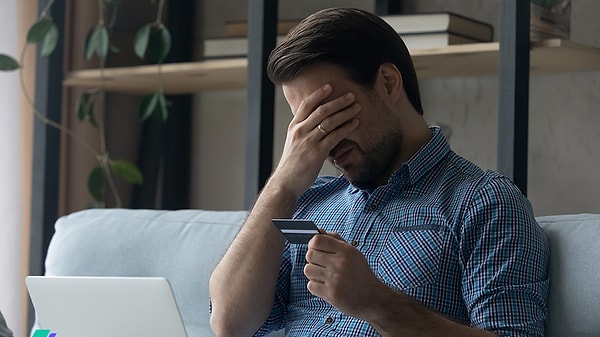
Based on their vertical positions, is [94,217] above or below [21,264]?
above

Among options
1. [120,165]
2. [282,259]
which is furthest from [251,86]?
[120,165]

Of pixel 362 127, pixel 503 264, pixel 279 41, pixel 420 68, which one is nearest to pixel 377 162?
pixel 362 127

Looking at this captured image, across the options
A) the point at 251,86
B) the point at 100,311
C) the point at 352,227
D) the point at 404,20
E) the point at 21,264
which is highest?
the point at 404,20

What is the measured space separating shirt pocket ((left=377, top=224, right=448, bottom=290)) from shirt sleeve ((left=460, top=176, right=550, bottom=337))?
0.05 meters

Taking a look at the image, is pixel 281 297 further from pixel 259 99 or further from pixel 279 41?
pixel 279 41

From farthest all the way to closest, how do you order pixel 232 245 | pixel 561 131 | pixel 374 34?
pixel 561 131
pixel 232 245
pixel 374 34

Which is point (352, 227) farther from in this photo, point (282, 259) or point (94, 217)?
point (94, 217)

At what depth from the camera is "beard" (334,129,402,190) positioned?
1673 mm

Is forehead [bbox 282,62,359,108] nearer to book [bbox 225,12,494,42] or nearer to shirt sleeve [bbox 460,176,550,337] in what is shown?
shirt sleeve [bbox 460,176,550,337]

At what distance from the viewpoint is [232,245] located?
1.79 metres

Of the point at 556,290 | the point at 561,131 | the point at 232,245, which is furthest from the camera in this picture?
the point at 561,131

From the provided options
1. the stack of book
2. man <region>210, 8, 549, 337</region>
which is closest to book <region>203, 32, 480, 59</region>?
the stack of book

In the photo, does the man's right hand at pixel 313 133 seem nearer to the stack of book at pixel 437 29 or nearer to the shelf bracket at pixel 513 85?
the shelf bracket at pixel 513 85

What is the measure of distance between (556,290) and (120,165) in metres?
1.45
